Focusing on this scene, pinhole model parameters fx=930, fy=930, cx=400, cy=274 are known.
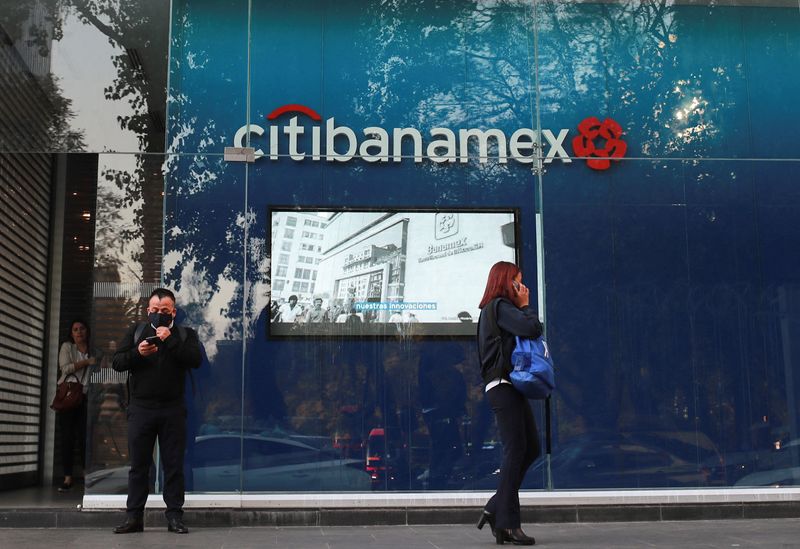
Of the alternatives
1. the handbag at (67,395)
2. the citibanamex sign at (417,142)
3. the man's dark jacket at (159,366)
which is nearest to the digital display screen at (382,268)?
the citibanamex sign at (417,142)

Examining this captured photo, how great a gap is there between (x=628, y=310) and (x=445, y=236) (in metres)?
1.66

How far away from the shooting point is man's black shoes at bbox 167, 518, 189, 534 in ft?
21.5

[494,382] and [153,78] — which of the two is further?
[153,78]

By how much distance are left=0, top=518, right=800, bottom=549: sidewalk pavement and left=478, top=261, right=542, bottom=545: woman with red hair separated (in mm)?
287

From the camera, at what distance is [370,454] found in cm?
748

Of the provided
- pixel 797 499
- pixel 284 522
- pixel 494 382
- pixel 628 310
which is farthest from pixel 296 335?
pixel 797 499

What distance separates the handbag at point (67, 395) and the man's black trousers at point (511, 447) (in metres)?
5.22

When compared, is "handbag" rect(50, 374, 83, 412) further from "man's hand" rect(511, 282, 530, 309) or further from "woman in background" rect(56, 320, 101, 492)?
"man's hand" rect(511, 282, 530, 309)

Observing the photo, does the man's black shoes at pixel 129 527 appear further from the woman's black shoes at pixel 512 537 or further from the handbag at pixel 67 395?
the handbag at pixel 67 395

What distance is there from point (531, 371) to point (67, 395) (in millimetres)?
5608

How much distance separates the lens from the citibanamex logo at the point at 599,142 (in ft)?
26.2

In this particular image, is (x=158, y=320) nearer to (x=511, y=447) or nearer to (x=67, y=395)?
(x=511, y=447)

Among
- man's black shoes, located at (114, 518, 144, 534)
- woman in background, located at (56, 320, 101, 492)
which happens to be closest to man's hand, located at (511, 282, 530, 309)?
man's black shoes, located at (114, 518, 144, 534)

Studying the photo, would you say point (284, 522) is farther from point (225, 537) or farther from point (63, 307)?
point (63, 307)
